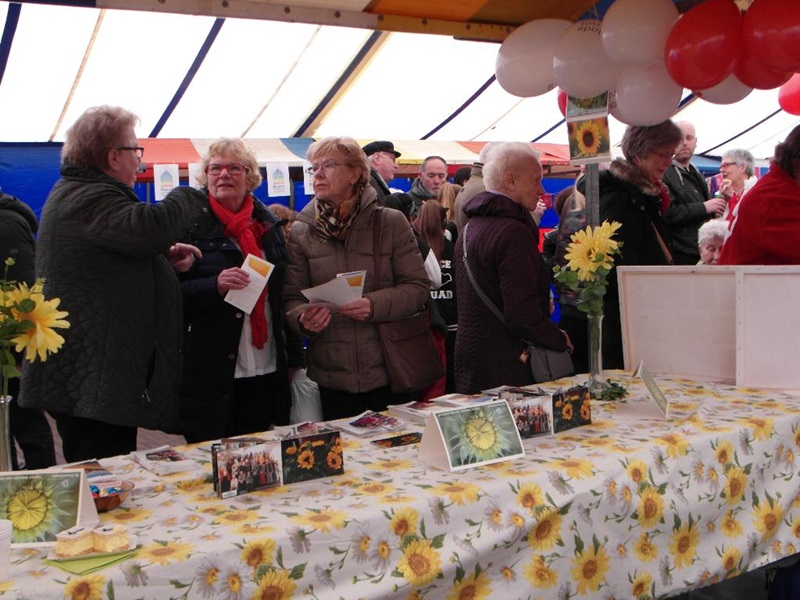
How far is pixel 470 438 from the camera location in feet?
5.12

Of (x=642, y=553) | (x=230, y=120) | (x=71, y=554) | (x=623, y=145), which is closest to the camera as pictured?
(x=71, y=554)

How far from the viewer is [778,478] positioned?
1.85m

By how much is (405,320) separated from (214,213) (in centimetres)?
68

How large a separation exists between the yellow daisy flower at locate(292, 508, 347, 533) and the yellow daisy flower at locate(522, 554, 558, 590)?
0.39 m

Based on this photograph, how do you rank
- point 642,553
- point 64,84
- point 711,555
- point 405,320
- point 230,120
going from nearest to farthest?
point 642,553 → point 711,555 → point 405,320 → point 64,84 → point 230,120

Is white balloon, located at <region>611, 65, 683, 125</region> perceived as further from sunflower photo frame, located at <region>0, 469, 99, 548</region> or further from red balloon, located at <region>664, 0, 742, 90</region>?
sunflower photo frame, located at <region>0, 469, 99, 548</region>

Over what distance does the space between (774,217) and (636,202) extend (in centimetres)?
53

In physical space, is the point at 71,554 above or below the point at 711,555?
above

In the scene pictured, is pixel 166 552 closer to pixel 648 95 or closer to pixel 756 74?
pixel 648 95

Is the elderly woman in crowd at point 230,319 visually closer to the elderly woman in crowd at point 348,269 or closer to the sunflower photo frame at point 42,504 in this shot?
the elderly woman in crowd at point 348,269

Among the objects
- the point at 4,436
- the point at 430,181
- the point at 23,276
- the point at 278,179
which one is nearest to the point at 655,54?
the point at 430,181

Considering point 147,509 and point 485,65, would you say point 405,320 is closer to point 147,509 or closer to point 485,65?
point 147,509

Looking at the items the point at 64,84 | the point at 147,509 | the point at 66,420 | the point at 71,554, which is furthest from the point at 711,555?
the point at 64,84

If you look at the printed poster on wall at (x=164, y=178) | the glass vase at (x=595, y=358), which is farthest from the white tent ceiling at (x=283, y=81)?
the glass vase at (x=595, y=358)
